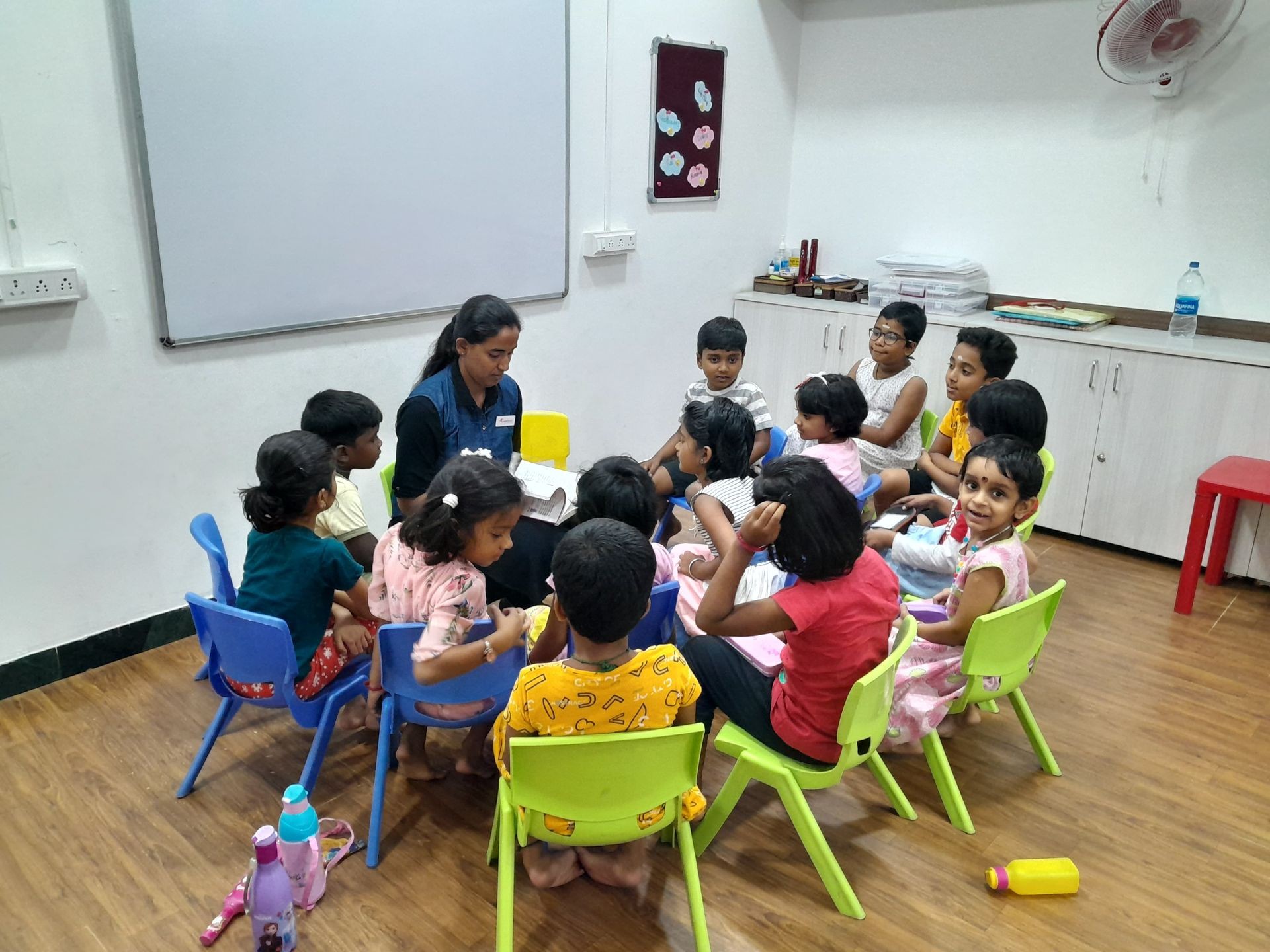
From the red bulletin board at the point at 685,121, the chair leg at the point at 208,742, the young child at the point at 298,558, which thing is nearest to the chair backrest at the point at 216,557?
the young child at the point at 298,558

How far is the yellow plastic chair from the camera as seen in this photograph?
11.7 feet

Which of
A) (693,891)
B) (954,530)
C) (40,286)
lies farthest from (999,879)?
(40,286)

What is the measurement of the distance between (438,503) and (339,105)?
1915 millimetres

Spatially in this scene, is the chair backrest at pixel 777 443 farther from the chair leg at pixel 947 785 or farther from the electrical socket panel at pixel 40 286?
the electrical socket panel at pixel 40 286

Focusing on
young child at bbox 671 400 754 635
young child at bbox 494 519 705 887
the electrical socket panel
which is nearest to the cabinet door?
young child at bbox 671 400 754 635

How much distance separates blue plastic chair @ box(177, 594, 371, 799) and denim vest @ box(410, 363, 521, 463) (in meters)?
0.77

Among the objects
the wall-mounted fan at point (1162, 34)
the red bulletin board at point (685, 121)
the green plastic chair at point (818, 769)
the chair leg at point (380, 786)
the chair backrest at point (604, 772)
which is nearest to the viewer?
the chair backrest at point (604, 772)

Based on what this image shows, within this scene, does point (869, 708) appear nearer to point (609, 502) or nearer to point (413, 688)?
point (609, 502)

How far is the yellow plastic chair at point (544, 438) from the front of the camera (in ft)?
11.7

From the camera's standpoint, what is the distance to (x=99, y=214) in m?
2.78

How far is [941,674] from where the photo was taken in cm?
238

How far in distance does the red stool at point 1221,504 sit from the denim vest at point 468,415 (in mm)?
2524

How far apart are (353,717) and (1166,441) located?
3.33 metres

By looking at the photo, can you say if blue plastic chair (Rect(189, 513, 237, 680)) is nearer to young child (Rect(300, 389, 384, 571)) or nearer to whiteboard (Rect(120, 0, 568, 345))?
young child (Rect(300, 389, 384, 571))
